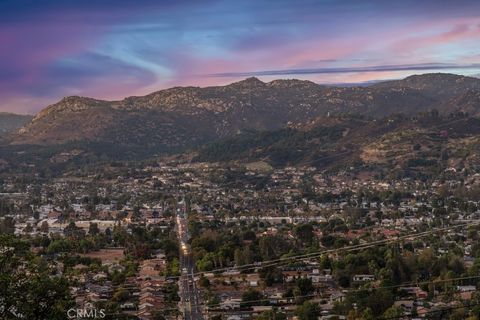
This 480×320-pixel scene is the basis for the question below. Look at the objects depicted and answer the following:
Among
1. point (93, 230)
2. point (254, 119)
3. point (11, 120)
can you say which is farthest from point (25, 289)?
point (11, 120)

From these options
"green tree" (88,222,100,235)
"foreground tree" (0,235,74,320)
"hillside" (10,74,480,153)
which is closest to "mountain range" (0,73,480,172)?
"hillside" (10,74,480,153)

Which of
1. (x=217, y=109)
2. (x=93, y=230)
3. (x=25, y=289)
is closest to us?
(x=25, y=289)

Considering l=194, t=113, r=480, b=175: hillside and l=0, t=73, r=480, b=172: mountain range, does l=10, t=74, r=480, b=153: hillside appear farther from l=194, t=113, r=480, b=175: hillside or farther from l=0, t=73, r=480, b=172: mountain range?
l=194, t=113, r=480, b=175: hillside

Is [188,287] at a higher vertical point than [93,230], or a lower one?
higher

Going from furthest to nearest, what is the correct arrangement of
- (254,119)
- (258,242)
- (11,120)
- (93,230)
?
1. (11,120)
2. (254,119)
3. (93,230)
4. (258,242)

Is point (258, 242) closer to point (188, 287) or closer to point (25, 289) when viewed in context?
point (188, 287)

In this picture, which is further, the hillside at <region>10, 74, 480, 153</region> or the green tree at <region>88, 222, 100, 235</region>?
the hillside at <region>10, 74, 480, 153</region>

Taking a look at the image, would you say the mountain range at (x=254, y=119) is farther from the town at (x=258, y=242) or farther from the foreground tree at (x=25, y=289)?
the foreground tree at (x=25, y=289)

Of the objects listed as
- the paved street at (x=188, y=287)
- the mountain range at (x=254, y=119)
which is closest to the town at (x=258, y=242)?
the paved street at (x=188, y=287)
